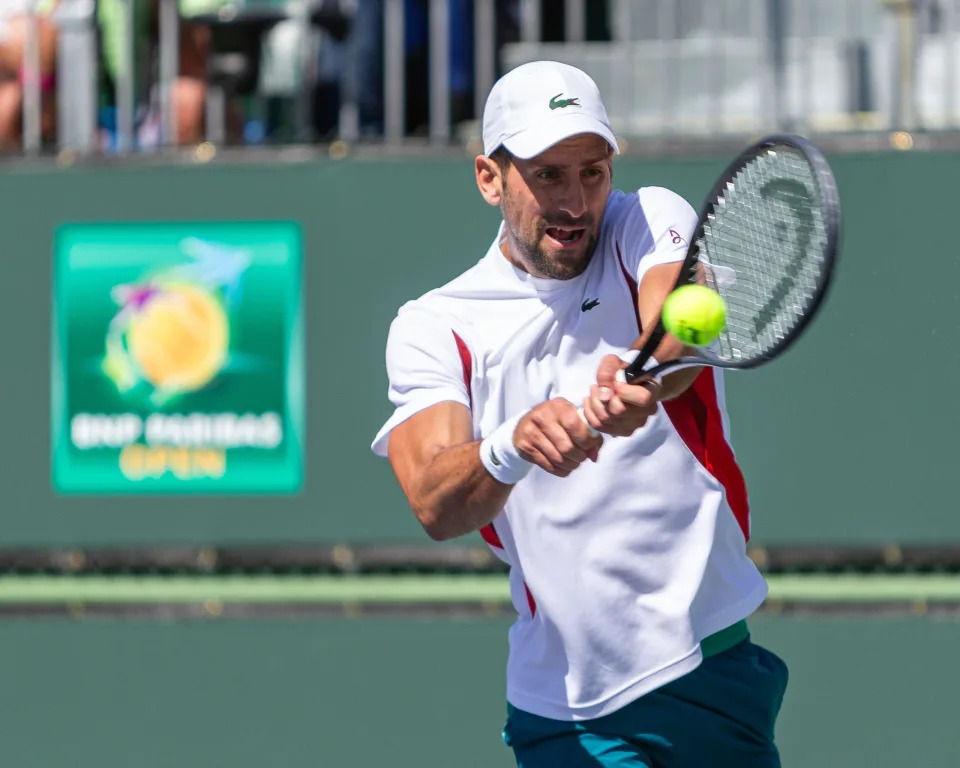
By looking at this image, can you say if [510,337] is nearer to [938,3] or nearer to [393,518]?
[393,518]

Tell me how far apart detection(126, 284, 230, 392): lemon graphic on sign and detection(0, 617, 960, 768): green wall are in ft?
2.87

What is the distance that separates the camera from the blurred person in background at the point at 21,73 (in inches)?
245

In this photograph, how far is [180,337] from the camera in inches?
233

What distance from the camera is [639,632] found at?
3436 mm

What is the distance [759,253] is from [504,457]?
729 mm

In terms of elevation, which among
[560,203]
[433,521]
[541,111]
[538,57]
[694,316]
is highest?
[538,57]

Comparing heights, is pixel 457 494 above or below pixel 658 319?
below

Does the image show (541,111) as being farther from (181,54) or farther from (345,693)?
(181,54)

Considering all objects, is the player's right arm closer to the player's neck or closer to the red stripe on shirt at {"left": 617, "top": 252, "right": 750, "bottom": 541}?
the player's neck

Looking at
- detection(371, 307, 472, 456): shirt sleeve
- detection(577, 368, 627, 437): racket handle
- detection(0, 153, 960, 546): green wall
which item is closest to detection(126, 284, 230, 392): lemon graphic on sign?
detection(0, 153, 960, 546): green wall

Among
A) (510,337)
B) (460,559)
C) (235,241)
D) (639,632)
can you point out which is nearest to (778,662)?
(639,632)

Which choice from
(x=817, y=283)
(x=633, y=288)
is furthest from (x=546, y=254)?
(x=817, y=283)

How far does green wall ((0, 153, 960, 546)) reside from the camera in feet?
18.6

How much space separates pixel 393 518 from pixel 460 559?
28 centimetres
